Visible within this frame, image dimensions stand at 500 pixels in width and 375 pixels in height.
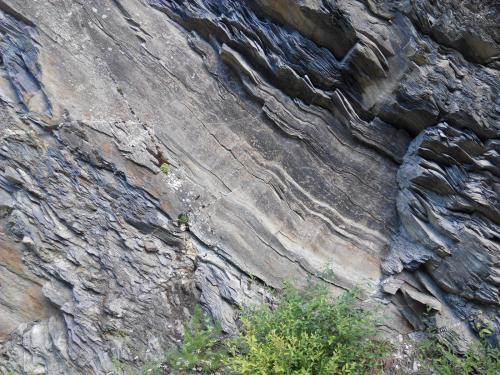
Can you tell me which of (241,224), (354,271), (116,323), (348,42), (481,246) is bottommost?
(116,323)

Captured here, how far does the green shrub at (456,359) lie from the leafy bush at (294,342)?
55cm

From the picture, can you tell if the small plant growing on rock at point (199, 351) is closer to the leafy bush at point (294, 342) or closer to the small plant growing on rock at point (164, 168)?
the leafy bush at point (294, 342)

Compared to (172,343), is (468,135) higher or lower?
higher

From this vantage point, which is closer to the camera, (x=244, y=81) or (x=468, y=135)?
(x=468, y=135)

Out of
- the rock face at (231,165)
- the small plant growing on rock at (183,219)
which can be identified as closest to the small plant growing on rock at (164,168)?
the rock face at (231,165)

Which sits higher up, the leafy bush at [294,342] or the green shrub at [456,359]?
the green shrub at [456,359]

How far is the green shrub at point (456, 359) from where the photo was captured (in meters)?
5.18

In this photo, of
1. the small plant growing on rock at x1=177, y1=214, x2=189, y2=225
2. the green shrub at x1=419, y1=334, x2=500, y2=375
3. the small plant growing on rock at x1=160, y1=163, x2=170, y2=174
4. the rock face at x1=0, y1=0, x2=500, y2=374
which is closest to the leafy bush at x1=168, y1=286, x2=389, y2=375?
the rock face at x1=0, y1=0, x2=500, y2=374

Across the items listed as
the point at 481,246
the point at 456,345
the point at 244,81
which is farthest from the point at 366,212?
the point at 244,81

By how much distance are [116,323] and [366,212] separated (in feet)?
12.0

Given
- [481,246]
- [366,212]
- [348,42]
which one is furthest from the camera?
[366,212]

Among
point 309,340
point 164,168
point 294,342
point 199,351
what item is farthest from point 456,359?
point 164,168

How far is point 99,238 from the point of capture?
570 centimetres

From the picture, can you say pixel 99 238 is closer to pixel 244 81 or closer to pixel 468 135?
pixel 244 81
